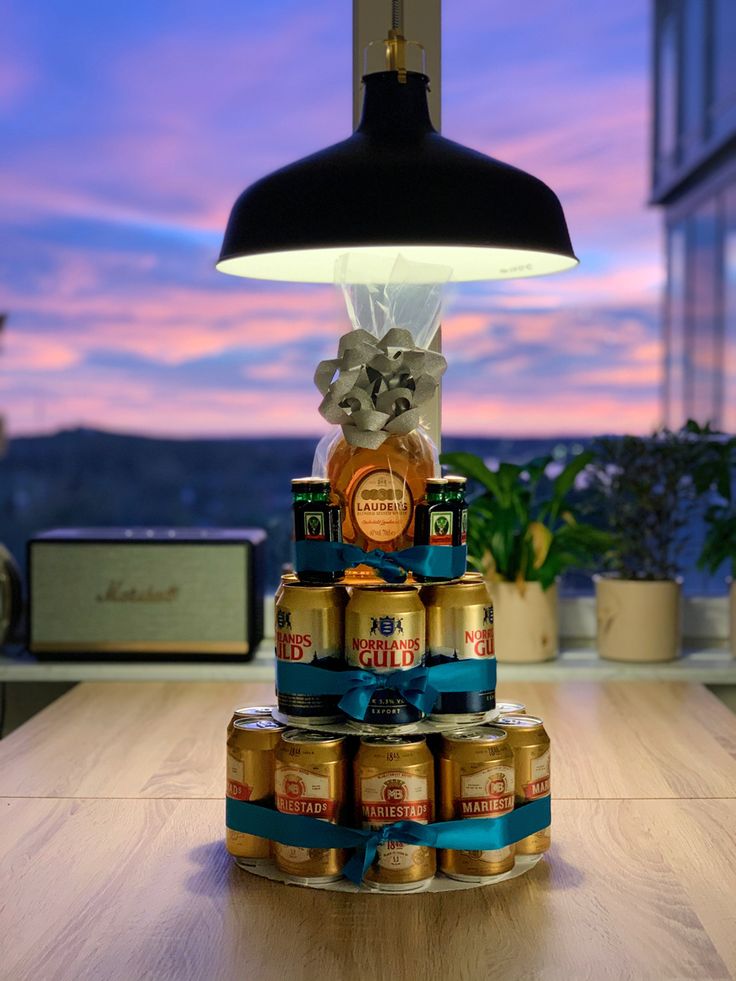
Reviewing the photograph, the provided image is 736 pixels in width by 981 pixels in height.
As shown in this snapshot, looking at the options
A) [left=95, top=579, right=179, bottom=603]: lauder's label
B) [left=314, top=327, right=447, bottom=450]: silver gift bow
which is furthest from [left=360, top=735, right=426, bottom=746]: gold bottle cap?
[left=95, top=579, right=179, bottom=603]: lauder's label

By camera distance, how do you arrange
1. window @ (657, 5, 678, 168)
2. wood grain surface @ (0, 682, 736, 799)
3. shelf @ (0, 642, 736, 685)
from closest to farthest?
1. wood grain surface @ (0, 682, 736, 799)
2. shelf @ (0, 642, 736, 685)
3. window @ (657, 5, 678, 168)

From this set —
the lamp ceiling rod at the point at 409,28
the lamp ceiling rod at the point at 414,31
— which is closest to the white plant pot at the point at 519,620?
the lamp ceiling rod at the point at 414,31

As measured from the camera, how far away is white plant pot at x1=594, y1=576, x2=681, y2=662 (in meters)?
2.25

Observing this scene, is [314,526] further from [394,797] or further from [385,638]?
[394,797]

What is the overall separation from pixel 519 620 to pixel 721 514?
0.44 m

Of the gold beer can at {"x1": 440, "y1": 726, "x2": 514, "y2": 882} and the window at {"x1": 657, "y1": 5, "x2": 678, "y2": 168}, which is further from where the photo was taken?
the window at {"x1": 657, "y1": 5, "x2": 678, "y2": 168}

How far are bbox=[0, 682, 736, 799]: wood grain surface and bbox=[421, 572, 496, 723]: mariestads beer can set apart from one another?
0.36 meters

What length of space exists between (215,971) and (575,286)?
5.83 feet

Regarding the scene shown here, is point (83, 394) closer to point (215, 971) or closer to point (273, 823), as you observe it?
point (273, 823)

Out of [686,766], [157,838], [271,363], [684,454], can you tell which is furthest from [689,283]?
[157,838]

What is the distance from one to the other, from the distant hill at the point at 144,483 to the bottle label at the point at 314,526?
54.1 inches

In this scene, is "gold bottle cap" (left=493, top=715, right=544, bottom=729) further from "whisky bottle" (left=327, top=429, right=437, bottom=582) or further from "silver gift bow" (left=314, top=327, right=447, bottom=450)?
"silver gift bow" (left=314, top=327, right=447, bottom=450)

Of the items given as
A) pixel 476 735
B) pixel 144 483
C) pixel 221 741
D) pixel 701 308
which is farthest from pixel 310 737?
pixel 701 308

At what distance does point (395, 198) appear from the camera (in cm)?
115
